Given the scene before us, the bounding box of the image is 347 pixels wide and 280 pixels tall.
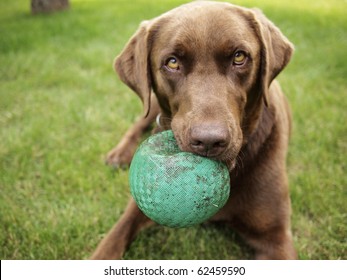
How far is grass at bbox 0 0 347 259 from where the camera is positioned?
3.17 metres

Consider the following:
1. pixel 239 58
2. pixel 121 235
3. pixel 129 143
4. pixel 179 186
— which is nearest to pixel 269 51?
pixel 239 58

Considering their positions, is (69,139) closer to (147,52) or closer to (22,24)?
(147,52)

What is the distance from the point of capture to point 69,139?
4520 mm

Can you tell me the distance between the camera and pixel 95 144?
438 centimetres

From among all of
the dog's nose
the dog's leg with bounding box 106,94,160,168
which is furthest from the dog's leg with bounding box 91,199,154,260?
the dog's nose

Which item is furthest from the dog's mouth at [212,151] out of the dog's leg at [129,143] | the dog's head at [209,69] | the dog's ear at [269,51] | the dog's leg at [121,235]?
the dog's leg at [129,143]

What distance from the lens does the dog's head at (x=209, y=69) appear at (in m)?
2.38

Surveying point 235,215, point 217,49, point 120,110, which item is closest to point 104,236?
point 235,215

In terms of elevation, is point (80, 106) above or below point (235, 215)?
below

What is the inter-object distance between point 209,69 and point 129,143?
1.85 m

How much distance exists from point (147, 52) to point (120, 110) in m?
2.17

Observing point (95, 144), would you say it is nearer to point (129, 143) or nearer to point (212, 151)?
point (129, 143)

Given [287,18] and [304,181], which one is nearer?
[304,181]

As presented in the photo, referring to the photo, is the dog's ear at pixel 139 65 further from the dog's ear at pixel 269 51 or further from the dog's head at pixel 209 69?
the dog's ear at pixel 269 51
